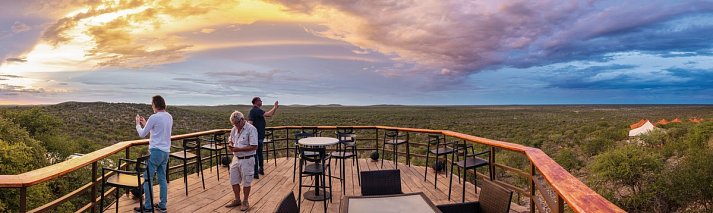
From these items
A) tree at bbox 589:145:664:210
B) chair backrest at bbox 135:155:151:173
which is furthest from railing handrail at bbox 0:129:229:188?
tree at bbox 589:145:664:210

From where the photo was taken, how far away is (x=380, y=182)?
3.45 metres

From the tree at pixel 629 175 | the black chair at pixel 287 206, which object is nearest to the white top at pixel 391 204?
the black chair at pixel 287 206

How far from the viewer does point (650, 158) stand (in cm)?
1229

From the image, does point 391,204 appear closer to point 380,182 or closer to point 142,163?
point 380,182

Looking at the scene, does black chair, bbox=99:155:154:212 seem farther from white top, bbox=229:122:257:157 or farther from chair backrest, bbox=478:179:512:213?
chair backrest, bbox=478:179:512:213

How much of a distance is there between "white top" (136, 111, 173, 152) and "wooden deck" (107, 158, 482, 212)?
3.50ft

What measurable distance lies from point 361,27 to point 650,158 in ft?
36.7

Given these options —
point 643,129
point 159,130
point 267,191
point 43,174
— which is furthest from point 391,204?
point 643,129

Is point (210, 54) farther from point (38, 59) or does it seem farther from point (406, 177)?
point (406, 177)

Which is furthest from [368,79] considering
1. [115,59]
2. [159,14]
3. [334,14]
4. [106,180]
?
[106,180]

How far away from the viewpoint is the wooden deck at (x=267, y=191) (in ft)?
16.6

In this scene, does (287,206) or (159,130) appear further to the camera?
(159,130)

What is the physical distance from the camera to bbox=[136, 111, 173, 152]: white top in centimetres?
422

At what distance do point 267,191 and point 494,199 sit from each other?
13.5 feet
